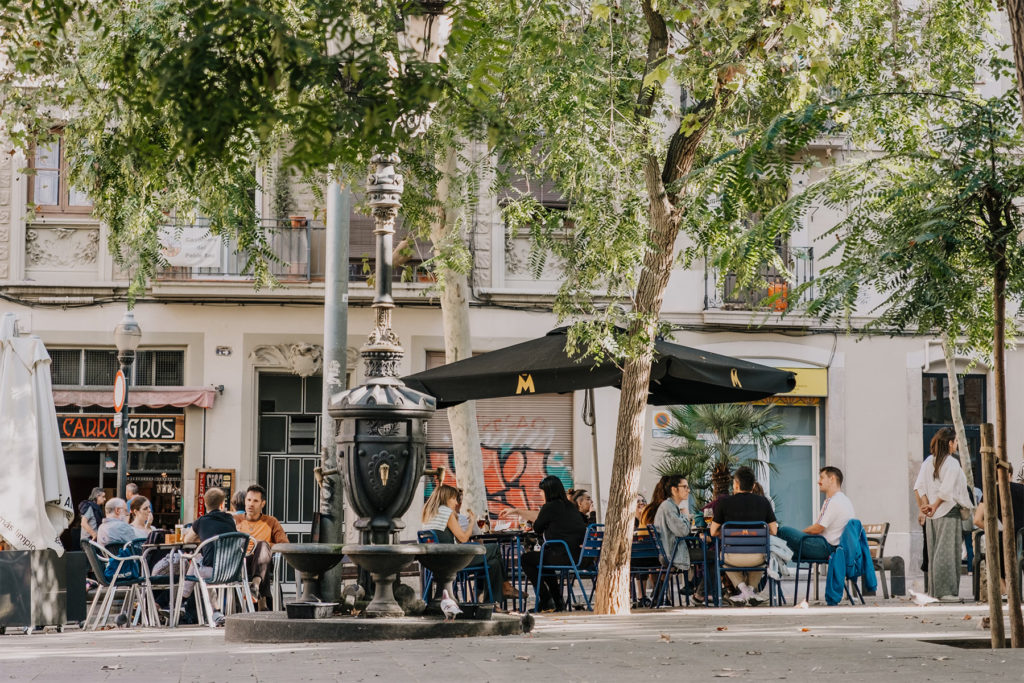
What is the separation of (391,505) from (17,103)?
12.2 ft

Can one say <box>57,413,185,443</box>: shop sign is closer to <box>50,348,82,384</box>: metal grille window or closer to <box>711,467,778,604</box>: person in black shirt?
<box>50,348,82,384</box>: metal grille window

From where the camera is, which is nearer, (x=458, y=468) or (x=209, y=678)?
(x=209, y=678)

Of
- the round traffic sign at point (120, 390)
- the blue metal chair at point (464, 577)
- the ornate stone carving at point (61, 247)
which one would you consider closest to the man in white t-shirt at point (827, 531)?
the blue metal chair at point (464, 577)

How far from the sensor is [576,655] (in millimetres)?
8430

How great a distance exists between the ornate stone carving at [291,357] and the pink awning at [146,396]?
0.97 meters

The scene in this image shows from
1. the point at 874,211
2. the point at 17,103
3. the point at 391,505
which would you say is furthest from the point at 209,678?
the point at 874,211

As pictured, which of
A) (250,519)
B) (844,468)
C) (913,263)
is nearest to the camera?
(913,263)

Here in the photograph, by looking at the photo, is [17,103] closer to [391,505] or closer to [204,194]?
[204,194]

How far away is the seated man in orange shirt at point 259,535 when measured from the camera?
13.4m

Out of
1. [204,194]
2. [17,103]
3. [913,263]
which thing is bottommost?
[913,263]

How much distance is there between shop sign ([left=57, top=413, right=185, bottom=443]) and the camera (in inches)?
866

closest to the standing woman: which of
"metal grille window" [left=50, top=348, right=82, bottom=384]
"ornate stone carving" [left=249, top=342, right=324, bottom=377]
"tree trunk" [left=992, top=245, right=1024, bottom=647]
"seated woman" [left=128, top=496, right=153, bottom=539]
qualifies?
"tree trunk" [left=992, top=245, right=1024, bottom=647]

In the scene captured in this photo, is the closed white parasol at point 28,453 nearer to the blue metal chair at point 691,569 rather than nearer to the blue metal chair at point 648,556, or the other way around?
the blue metal chair at point 648,556

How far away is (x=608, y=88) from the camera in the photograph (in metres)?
12.0
